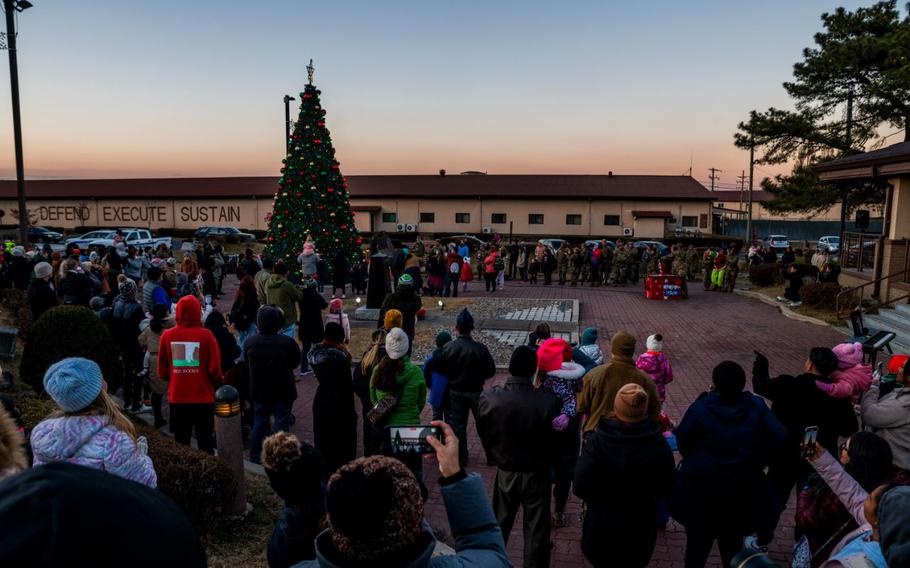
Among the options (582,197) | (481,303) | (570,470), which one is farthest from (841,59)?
(570,470)

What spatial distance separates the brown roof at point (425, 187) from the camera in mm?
45812

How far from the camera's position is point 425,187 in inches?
1929

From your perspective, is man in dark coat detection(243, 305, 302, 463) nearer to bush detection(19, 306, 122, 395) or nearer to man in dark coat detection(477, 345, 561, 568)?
bush detection(19, 306, 122, 395)

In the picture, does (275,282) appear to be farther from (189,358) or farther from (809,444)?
(809,444)

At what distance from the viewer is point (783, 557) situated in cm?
512

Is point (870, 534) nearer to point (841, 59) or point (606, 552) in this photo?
point (606, 552)

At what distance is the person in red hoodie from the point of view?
5891 millimetres

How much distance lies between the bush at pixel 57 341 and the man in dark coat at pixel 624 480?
6225mm

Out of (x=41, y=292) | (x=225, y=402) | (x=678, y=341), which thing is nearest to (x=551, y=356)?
(x=225, y=402)

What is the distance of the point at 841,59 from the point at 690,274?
33.8ft

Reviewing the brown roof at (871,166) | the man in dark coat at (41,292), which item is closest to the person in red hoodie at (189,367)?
the man in dark coat at (41,292)

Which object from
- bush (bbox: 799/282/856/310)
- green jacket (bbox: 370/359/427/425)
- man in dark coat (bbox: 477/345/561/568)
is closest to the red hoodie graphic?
green jacket (bbox: 370/359/427/425)

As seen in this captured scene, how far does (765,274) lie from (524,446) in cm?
2133

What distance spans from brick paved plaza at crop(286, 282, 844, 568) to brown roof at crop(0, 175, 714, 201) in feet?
75.9
